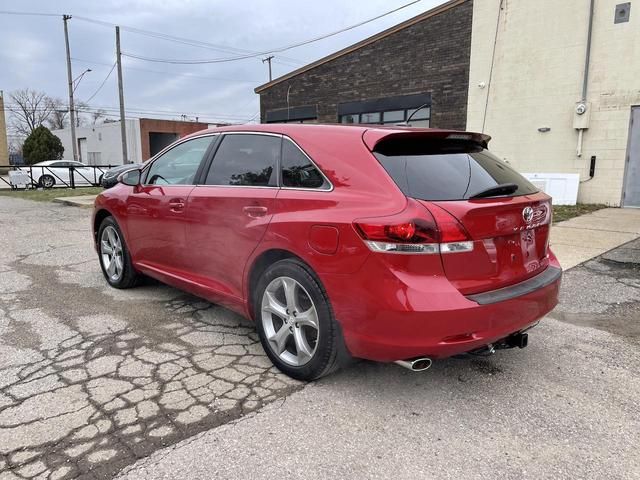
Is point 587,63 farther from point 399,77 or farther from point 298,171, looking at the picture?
point 298,171

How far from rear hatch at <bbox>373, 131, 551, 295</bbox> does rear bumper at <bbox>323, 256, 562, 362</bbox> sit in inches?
4.4

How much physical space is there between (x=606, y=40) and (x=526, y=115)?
96.3 inches

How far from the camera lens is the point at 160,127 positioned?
1671 inches

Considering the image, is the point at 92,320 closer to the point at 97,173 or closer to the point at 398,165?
the point at 398,165

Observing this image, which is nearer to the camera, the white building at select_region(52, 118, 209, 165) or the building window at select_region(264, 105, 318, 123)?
the building window at select_region(264, 105, 318, 123)

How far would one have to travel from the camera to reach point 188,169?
417cm

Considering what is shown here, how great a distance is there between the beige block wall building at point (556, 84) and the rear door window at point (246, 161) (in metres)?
11.2

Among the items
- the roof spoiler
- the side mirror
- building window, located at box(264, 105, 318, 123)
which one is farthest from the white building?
the roof spoiler

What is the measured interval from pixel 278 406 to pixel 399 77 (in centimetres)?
1468

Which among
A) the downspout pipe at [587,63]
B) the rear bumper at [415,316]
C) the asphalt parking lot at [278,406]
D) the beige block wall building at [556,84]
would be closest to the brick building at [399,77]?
the beige block wall building at [556,84]

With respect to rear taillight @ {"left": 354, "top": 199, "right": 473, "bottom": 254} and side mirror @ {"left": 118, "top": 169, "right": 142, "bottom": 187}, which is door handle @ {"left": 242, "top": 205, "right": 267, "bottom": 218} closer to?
rear taillight @ {"left": 354, "top": 199, "right": 473, "bottom": 254}

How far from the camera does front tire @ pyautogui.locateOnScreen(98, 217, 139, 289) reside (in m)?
4.96

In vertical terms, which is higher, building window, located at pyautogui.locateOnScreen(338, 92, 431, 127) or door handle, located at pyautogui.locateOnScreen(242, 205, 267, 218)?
building window, located at pyautogui.locateOnScreen(338, 92, 431, 127)

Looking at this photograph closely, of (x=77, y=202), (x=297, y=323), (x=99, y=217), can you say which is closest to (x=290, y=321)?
(x=297, y=323)
